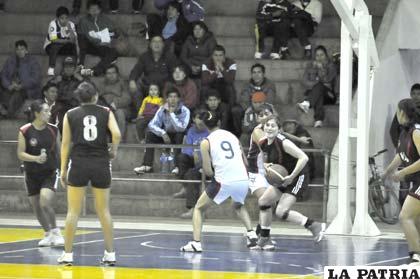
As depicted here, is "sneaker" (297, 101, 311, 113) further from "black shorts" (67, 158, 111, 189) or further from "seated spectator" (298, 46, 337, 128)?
"black shorts" (67, 158, 111, 189)

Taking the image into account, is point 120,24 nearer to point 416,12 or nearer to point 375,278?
point 416,12

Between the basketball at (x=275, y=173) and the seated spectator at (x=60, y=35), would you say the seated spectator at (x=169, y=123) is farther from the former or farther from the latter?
the basketball at (x=275, y=173)

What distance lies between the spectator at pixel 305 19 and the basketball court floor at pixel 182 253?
528 centimetres

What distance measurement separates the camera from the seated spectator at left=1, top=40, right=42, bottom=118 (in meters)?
24.3

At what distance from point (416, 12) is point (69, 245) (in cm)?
1141

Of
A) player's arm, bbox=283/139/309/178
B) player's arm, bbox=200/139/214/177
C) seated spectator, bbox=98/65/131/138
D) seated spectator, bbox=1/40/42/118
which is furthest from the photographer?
seated spectator, bbox=1/40/42/118

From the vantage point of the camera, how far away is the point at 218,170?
16.0 metres

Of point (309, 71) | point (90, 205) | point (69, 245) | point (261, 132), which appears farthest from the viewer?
point (309, 71)

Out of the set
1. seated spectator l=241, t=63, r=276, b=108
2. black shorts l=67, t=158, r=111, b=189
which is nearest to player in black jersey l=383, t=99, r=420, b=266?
black shorts l=67, t=158, r=111, b=189

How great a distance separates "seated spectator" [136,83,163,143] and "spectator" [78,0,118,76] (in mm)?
1992

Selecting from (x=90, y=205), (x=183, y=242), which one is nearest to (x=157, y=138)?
(x=90, y=205)

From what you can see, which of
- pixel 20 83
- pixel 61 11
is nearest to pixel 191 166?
pixel 20 83

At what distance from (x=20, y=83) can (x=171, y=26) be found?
3340 millimetres

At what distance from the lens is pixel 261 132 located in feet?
55.1
